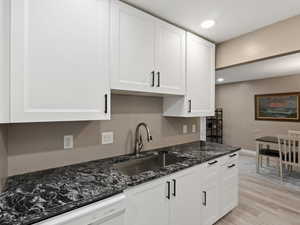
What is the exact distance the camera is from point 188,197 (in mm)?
1568

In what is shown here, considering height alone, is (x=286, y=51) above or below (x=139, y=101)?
above

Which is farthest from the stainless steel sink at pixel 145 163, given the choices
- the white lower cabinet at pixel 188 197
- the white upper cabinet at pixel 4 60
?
the white upper cabinet at pixel 4 60

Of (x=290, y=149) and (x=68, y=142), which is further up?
(x=68, y=142)

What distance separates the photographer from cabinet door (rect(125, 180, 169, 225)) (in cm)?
117

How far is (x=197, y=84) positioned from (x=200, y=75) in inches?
5.4

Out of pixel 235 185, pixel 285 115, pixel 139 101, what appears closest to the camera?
pixel 139 101

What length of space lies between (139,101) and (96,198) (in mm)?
1245

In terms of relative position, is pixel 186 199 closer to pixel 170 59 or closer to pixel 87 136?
pixel 87 136

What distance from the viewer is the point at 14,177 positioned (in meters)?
1.24

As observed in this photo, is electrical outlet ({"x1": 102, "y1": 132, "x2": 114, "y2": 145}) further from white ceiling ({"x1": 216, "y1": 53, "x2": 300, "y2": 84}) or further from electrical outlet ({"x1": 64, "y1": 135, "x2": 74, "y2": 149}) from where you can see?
white ceiling ({"x1": 216, "y1": 53, "x2": 300, "y2": 84})

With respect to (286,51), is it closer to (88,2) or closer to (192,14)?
(192,14)

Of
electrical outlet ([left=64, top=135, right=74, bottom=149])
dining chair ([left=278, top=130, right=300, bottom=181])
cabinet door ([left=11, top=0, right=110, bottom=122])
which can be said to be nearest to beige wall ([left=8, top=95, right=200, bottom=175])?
electrical outlet ([left=64, top=135, right=74, bottom=149])

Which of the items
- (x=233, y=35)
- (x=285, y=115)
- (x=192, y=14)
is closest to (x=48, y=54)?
(x=192, y=14)

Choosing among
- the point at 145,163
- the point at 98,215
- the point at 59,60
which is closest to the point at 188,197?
the point at 145,163
